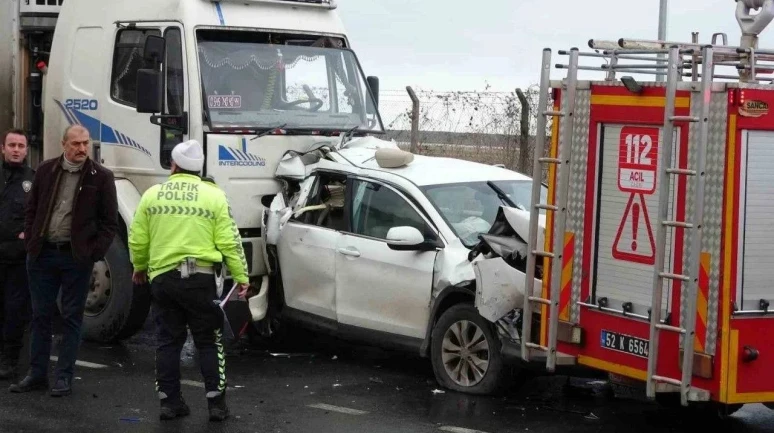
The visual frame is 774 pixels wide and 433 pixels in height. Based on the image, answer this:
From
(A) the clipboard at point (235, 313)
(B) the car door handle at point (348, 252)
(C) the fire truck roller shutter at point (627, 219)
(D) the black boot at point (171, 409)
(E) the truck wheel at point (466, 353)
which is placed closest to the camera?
(C) the fire truck roller shutter at point (627, 219)

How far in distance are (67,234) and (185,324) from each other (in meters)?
1.25

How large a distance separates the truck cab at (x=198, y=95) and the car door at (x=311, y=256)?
1.50ft

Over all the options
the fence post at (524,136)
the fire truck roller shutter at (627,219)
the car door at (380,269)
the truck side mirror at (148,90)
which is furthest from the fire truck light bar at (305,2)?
the fence post at (524,136)

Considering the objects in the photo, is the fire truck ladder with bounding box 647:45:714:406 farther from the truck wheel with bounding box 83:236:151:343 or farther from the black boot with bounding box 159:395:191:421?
the truck wheel with bounding box 83:236:151:343

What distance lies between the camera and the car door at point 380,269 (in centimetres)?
1015

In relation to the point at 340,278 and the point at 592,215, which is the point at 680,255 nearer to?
the point at 592,215

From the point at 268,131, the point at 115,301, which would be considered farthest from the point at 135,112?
the point at 115,301

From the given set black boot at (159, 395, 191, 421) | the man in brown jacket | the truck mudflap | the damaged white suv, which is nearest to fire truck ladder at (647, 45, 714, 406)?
the truck mudflap

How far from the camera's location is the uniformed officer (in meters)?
8.66

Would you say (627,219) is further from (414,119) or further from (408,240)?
(414,119)

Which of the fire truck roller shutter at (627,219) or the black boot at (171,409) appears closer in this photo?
the fire truck roller shutter at (627,219)

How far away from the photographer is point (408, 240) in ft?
32.6

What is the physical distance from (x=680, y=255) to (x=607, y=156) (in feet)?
2.97

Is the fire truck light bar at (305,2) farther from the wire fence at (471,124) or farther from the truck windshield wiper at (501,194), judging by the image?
the wire fence at (471,124)
